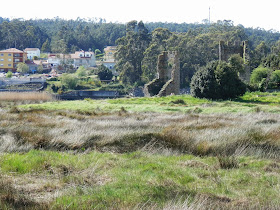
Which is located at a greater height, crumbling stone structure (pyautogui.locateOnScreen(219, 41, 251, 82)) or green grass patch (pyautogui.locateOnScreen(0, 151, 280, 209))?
crumbling stone structure (pyautogui.locateOnScreen(219, 41, 251, 82))

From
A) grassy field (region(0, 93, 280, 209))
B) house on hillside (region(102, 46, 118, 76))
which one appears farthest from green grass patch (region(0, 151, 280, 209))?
house on hillside (region(102, 46, 118, 76))

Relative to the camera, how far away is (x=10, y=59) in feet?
325

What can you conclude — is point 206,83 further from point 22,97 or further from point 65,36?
→ point 65,36

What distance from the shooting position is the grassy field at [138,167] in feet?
19.4

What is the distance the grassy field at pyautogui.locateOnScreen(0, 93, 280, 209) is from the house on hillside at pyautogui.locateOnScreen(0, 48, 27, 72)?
90.4m

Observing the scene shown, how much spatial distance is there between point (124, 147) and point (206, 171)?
2.88m

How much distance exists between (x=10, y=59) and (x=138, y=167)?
317ft

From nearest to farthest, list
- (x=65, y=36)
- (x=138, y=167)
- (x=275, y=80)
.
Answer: (x=138, y=167)
(x=275, y=80)
(x=65, y=36)

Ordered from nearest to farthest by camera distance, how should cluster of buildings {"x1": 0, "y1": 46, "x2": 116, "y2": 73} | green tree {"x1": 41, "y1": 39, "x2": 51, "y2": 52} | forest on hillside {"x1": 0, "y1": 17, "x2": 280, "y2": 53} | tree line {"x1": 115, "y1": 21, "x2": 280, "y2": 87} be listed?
tree line {"x1": 115, "y1": 21, "x2": 280, "y2": 87} → cluster of buildings {"x1": 0, "y1": 46, "x2": 116, "y2": 73} → forest on hillside {"x1": 0, "y1": 17, "x2": 280, "y2": 53} → green tree {"x1": 41, "y1": 39, "x2": 51, "y2": 52}

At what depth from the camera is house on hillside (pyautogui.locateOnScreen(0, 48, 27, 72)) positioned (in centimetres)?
9862

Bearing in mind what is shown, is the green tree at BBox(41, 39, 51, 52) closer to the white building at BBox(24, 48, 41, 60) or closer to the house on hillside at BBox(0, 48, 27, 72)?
the white building at BBox(24, 48, 41, 60)

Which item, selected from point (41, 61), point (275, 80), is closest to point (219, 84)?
point (275, 80)

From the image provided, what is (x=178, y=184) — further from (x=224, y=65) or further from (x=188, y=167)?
(x=224, y=65)

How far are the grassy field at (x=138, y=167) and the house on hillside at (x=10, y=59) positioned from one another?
90376 mm
